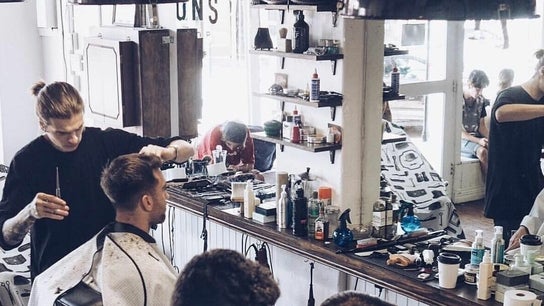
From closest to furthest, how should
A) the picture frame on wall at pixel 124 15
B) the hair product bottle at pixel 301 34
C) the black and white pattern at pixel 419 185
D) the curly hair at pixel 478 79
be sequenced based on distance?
the hair product bottle at pixel 301 34 < the black and white pattern at pixel 419 185 < the picture frame on wall at pixel 124 15 < the curly hair at pixel 478 79

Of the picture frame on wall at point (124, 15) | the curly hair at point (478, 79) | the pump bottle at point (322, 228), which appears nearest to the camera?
the pump bottle at point (322, 228)

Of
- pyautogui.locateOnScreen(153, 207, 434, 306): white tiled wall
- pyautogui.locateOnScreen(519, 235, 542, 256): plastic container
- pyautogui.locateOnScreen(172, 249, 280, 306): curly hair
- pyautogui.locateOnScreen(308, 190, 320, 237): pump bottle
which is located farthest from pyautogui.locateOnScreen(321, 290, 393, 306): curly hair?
pyautogui.locateOnScreen(308, 190, 320, 237): pump bottle

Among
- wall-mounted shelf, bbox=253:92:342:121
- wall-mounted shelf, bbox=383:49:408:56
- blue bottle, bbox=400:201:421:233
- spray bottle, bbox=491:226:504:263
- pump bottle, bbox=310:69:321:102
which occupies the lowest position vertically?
blue bottle, bbox=400:201:421:233

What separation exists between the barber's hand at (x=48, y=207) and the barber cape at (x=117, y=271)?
0.47ft

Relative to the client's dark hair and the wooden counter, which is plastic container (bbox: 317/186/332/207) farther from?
the client's dark hair

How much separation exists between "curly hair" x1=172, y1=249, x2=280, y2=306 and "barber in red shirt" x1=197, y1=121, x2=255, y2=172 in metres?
3.14

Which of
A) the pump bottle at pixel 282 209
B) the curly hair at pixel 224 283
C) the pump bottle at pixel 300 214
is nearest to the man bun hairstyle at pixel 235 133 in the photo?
the pump bottle at pixel 282 209

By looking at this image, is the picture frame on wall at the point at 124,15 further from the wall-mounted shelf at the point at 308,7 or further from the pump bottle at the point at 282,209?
the pump bottle at the point at 282,209

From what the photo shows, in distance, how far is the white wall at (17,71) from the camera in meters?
6.21

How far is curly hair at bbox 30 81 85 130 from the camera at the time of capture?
2.78 metres

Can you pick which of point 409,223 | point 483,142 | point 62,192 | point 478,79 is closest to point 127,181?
point 62,192

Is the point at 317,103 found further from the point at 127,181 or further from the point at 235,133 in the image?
the point at 235,133

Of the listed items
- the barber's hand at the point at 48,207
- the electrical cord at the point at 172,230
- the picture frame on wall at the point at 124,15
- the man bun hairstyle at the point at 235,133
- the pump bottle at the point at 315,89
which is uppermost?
the picture frame on wall at the point at 124,15

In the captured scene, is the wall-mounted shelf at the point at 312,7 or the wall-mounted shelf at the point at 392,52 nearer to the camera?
the wall-mounted shelf at the point at 312,7
